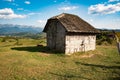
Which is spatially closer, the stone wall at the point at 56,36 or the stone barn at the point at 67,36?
the stone barn at the point at 67,36

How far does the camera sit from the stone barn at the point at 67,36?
74.5 feet

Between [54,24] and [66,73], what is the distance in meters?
13.0

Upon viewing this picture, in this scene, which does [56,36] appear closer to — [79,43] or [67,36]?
[67,36]

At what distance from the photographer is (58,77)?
1200 cm

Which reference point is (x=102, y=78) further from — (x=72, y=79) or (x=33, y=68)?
(x=33, y=68)

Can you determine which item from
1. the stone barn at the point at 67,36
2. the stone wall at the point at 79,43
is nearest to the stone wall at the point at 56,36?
the stone barn at the point at 67,36

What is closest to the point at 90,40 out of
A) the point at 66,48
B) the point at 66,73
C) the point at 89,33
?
the point at 89,33

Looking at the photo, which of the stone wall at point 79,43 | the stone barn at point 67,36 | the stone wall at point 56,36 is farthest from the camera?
the stone wall at point 56,36

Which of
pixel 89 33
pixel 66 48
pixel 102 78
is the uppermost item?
pixel 89 33

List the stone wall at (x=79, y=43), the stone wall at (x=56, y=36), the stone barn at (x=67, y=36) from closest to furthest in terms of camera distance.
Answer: the stone barn at (x=67, y=36) < the stone wall at (x=79, y=43) < the stone wall at (x=56, y=36)

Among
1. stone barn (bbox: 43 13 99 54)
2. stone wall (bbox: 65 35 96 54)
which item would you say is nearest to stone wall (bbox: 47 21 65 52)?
stone barn (bbox: 43 13 99 54)

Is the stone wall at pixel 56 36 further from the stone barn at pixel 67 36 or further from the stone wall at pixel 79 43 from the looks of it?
the stone wall at pixel 79 43

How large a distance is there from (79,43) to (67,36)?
9.93 ft

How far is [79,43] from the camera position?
24.6m
